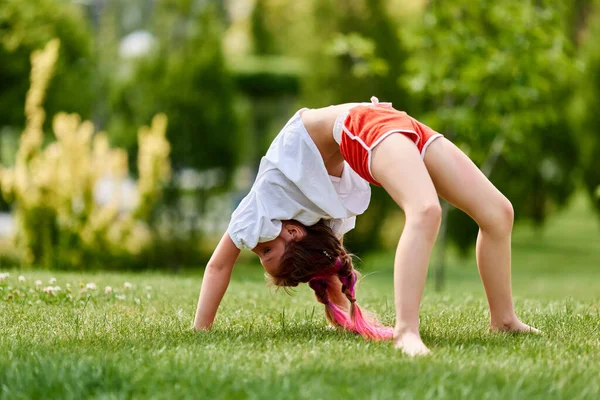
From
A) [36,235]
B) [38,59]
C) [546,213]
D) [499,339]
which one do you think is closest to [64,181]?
[36,235]

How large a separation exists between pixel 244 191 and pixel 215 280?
39.0 ft

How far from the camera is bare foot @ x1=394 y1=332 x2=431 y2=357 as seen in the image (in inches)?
119

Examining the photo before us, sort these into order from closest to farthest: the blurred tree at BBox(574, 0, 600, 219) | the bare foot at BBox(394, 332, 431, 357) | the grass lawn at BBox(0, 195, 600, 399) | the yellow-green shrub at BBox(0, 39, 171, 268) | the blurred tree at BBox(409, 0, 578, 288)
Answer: the grass lawn at BBox(0, 195, 600, 399), the bare foot at BBox(394, 332, 431, 357), the blurred tree at BBox(409, 0, 578, 288), the yellow-green shrub at BBox(0, 39, 171, 268), the blurred tree at BBox(574, 0, 600, 219)

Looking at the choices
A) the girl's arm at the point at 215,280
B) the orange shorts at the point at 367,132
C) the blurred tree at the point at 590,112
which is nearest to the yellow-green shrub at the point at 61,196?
the girl's arm at the point at 215,280

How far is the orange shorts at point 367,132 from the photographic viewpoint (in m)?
3.43

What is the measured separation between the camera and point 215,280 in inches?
150

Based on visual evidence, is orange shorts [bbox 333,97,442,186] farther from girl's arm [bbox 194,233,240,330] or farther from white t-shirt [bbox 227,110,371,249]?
girl's arm [bbox 194,233,240,330]

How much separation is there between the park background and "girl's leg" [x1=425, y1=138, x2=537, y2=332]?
160 mm

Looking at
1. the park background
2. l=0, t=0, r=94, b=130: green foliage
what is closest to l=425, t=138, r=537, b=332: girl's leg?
the park background

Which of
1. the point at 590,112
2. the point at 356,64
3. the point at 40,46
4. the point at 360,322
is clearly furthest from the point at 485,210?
the point at 40,46

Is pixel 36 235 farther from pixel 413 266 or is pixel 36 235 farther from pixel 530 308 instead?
pixel 413 266

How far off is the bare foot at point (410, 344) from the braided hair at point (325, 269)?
39cm

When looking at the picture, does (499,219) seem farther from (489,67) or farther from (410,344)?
(489,67)

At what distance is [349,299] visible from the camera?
3881 millimetres
